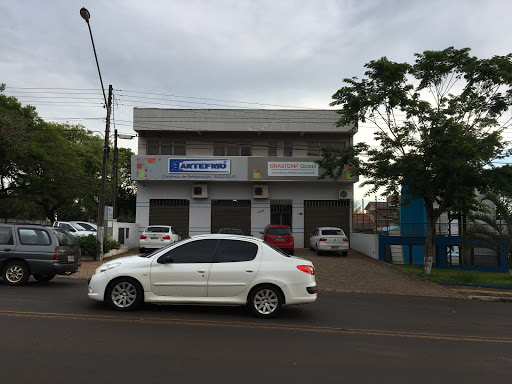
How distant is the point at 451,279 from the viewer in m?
14.7

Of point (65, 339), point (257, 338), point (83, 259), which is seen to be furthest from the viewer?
point (83, 259)

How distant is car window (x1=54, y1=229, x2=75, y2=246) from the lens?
10.8 meters

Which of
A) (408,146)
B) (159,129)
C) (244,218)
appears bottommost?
(244,218)

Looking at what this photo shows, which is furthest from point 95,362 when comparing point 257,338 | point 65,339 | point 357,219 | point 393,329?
point 357,219

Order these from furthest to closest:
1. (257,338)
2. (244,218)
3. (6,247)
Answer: (244,218), (6,247), (257,338)

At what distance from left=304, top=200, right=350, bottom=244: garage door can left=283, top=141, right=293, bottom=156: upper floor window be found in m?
3.37

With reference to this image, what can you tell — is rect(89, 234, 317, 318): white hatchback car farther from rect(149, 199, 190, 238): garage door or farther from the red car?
rect(149, 199, 190, 238): garage door

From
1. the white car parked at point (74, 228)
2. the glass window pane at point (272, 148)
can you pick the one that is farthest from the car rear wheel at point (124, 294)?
the glass window pane at point (272, 148)

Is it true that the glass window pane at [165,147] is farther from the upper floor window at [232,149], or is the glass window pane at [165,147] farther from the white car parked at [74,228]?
the white car parked at [74,228]

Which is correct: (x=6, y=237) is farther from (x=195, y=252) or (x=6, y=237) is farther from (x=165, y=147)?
(x=165, y=147)

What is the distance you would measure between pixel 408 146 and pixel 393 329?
9568mm

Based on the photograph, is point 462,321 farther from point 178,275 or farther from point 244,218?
point 244,218

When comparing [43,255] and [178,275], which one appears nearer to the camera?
[178,275]

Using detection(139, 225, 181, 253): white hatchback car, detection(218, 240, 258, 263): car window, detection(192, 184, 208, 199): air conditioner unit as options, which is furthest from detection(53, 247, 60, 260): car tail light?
detection(192, 184, 208, 199): air conditioner unit
